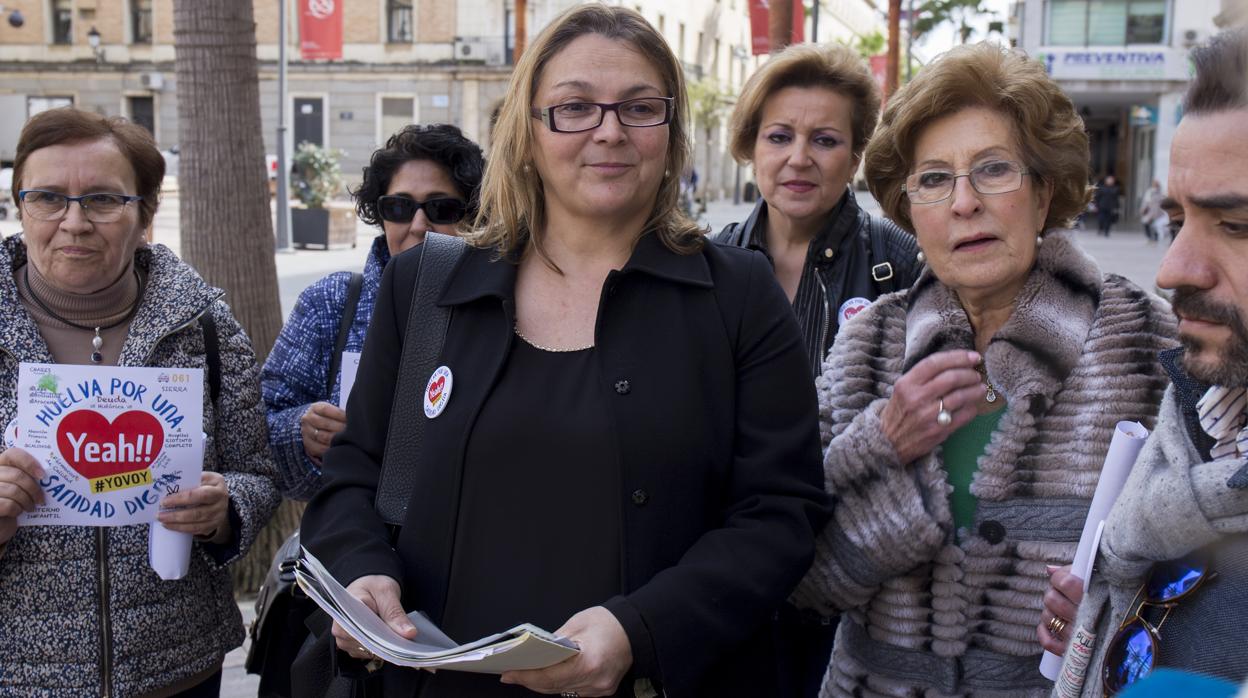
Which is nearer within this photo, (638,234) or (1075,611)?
(1075,611)

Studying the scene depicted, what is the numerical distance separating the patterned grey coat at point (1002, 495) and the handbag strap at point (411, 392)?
88 cm

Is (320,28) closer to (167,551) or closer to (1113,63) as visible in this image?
(167,551)

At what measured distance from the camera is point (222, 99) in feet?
19.4

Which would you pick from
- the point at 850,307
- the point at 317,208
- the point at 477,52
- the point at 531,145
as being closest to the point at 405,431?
the point at 531,145

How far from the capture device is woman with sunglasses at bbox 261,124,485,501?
332cm

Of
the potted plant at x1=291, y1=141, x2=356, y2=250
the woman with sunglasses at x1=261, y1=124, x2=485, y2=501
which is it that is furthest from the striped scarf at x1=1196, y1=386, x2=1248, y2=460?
the potted plant at x1=291, y1=141, x2=356, y2=250

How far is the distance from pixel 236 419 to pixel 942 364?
1.81m

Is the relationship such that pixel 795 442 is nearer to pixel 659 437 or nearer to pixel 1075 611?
pixel 659 437

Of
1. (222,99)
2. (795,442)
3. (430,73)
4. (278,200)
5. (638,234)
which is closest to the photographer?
(795,442)

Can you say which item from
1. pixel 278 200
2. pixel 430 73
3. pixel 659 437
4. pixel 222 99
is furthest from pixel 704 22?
pixel 659 437

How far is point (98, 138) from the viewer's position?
300 centimetres

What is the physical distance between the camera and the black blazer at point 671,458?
7.20ft

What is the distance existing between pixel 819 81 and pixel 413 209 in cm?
139

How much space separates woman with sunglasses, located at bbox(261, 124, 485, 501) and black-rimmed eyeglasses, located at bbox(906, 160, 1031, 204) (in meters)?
1.61
